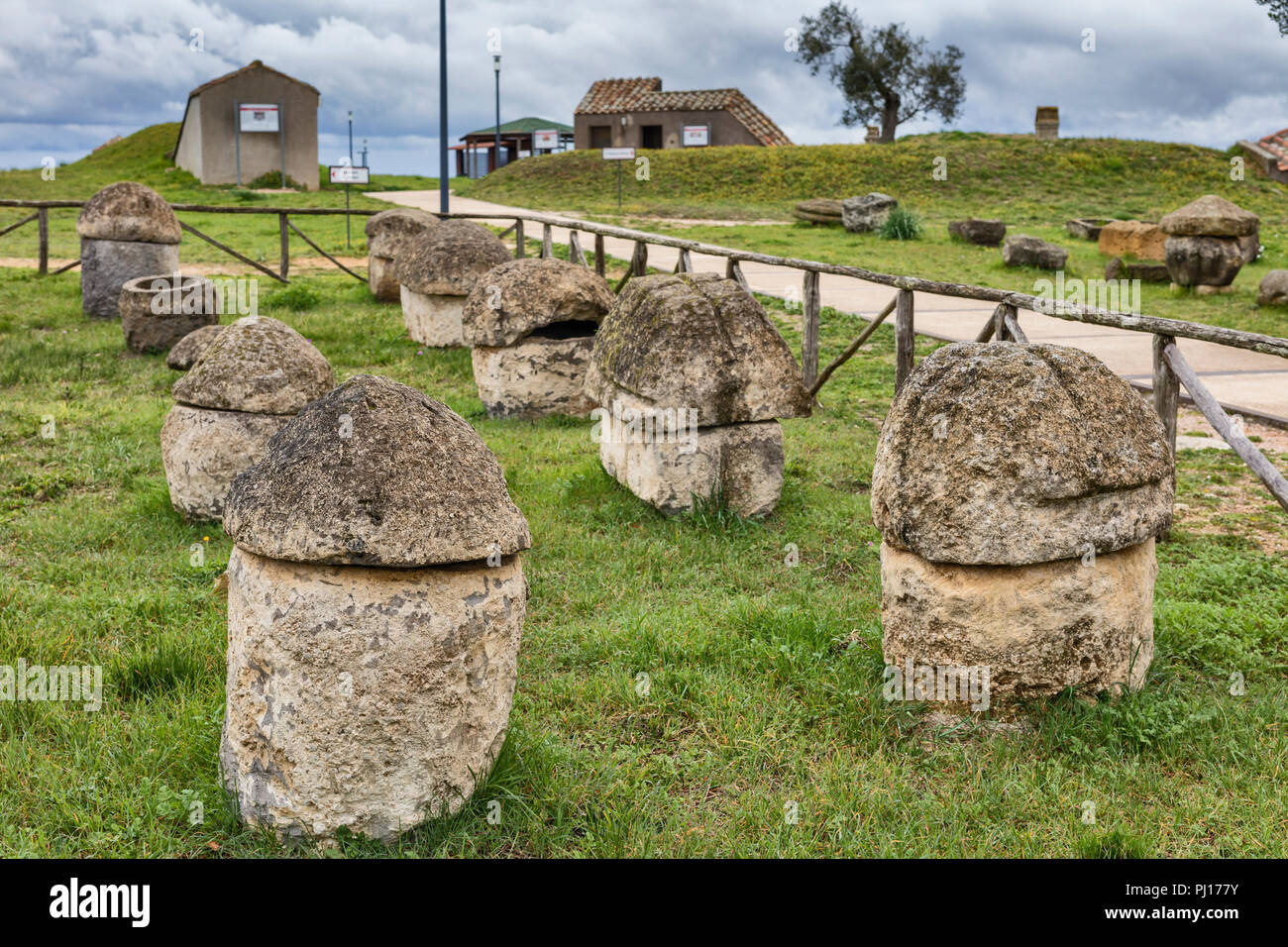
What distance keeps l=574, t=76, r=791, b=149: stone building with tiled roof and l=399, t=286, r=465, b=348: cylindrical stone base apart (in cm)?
3057

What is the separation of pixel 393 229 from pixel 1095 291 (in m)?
10.3

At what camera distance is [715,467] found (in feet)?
22.7

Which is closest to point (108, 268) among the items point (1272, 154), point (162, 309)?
point (162, 309)

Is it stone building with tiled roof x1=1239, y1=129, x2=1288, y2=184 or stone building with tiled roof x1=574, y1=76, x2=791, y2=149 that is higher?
stone building with tiled roof x1=574, y1=76, x2=791, y2=149

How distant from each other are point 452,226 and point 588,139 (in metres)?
32.9

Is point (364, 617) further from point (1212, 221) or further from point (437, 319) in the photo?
point (1212, 221)

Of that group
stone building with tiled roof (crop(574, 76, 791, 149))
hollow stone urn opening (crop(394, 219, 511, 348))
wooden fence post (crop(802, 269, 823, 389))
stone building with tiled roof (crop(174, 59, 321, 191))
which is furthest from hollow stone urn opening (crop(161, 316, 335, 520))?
stone building with tiled roof (crop(574, 76, 791, 149))

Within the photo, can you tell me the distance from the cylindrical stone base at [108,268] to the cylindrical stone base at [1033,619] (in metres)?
12.6

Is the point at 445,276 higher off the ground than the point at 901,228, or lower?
lower

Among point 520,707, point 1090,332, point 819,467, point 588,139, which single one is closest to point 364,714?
point 520,707

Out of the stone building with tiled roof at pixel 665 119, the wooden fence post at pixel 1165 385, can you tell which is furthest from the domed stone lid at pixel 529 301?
the stone building with tiled roof at pixel 665 119

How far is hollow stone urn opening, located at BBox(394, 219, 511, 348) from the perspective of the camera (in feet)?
40.7

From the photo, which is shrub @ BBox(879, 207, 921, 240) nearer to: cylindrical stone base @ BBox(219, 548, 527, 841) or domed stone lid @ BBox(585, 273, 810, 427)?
domed stone lid @ BBox(585, 273, 810, 427)

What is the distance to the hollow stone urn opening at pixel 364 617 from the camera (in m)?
3.30
